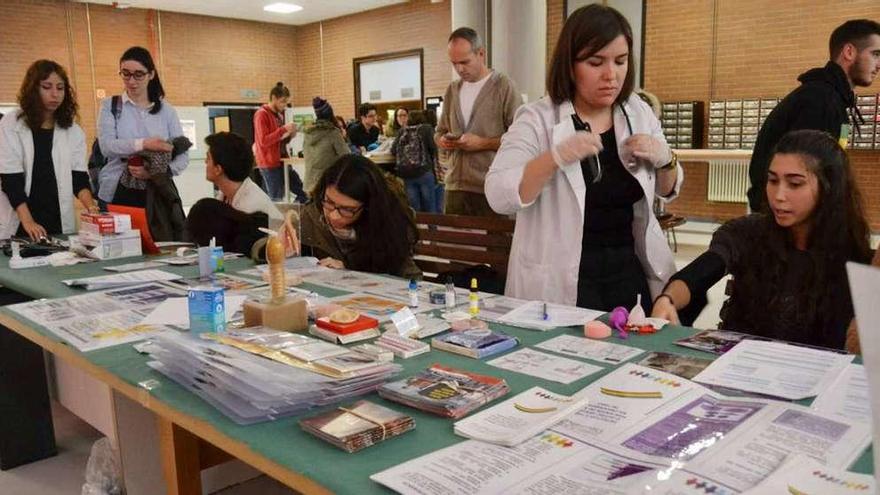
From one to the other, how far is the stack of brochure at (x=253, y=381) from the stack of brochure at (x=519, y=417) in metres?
0.22

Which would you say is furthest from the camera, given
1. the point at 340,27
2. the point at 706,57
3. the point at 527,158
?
the point at 340,27

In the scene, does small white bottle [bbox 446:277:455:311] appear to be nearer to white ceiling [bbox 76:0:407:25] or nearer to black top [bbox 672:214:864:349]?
black top [bbox 672:214:864:349]

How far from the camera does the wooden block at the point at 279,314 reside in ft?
5.25

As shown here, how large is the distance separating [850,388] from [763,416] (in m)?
0.23

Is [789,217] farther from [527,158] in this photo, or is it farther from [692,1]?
[692,1]

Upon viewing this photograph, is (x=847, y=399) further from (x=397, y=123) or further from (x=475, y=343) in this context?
(x=397, y=123)

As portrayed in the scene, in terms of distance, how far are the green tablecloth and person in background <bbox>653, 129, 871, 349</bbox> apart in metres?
0.43

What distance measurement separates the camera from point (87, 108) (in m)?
10.5

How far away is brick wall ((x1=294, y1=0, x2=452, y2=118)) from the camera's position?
10.7 metres

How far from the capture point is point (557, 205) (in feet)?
6.75

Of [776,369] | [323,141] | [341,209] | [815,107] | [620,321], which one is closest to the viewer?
[776,369]

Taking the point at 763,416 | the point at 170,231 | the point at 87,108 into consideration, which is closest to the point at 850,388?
the point at 763,416

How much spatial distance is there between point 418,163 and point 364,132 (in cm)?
258

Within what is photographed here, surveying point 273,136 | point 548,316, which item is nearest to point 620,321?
point 548,316
